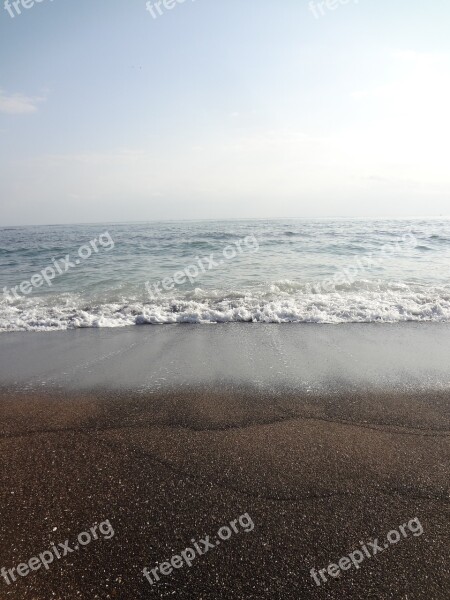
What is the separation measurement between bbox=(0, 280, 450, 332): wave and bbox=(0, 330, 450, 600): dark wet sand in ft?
12.1

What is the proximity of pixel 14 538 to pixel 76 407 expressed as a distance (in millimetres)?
1900

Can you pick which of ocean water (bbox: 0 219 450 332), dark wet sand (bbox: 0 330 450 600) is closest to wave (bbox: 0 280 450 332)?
ocean water (bbox: 0 219 450 332)

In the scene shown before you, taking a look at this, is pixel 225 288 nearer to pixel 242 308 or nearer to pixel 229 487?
pixel 242 308

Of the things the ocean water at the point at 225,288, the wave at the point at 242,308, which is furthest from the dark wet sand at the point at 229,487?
the ocean water at the point at 225,288

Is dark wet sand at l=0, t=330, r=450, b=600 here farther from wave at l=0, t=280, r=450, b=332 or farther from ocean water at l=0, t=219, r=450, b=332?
ocean water at l=0, t=219, r=450, b=332

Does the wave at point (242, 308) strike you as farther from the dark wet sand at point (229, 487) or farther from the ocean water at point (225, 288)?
the dark wet sand at point (229, 487)

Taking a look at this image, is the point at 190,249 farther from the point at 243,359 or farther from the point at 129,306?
the point at 243,359

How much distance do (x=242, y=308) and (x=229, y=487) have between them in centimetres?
593

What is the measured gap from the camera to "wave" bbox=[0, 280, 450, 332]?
8.27 metres

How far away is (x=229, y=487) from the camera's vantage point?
9.80ft

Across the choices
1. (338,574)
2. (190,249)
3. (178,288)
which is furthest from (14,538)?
(190,249)

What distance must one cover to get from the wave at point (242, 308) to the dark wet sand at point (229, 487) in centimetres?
369

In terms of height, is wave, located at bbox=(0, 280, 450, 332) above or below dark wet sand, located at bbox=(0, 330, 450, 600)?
above

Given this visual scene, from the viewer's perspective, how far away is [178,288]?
1172cm
